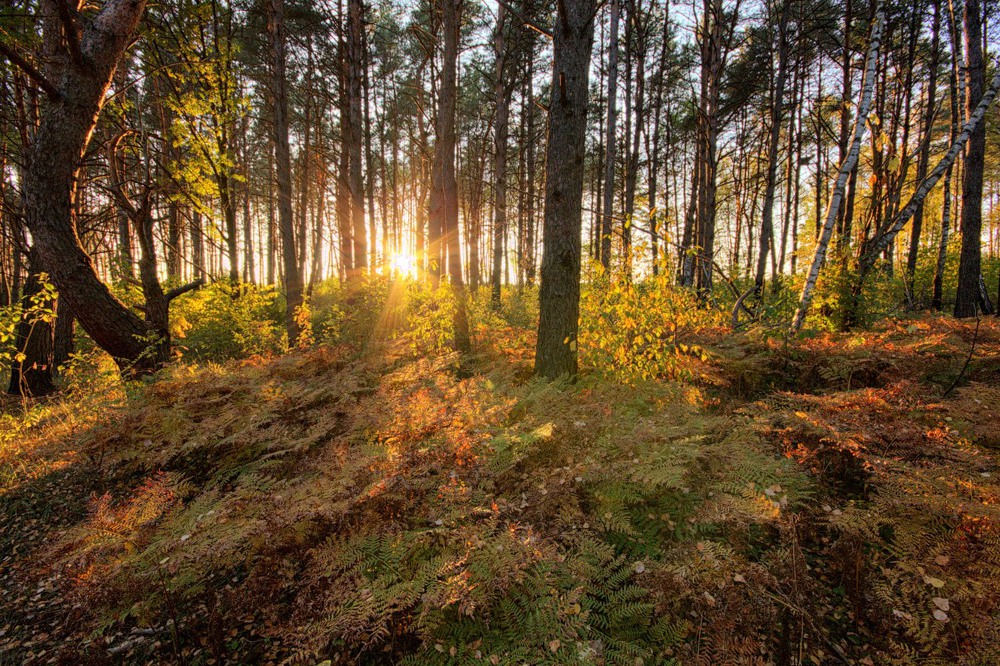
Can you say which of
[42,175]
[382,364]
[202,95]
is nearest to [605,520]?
[382,364]

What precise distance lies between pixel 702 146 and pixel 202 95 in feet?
45.6

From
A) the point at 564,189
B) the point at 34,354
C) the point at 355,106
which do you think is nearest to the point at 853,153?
the point at 564,189

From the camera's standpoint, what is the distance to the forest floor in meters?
1.94

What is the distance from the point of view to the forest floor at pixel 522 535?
1.94 m

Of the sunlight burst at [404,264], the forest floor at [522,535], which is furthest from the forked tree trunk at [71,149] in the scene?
the sunlight burst at [404,264]

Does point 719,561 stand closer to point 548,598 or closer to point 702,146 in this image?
point 548,598

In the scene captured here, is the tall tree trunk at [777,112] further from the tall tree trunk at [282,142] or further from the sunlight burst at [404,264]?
the tall tree trunk at [282,142]

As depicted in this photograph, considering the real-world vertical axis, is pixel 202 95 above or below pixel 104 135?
below

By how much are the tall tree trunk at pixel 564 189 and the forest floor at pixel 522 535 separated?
934 millimetres

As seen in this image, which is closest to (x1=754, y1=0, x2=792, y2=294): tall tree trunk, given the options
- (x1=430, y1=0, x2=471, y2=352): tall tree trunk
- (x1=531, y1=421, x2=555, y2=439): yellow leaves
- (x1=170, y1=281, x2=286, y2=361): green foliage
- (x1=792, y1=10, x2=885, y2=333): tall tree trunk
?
(x1=792, y1=10, x2=885, y2=333): tall tree trunk

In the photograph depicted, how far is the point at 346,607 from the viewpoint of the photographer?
2.01 m

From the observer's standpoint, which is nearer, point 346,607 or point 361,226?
point 346,607

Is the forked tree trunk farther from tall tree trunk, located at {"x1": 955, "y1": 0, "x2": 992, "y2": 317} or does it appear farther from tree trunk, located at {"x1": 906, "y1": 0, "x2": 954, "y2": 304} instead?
tree trunk, located at {"x1": 906, "y1": 0, "x2": 954, "y2": 304}

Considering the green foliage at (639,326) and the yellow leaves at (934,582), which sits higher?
the green foliage at (639,326)
